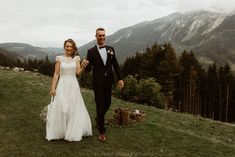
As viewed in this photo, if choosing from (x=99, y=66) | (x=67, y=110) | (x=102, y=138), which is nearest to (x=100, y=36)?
(x=99, y=66)

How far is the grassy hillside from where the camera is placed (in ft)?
44.3

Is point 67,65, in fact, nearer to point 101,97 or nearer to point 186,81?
point 101,97

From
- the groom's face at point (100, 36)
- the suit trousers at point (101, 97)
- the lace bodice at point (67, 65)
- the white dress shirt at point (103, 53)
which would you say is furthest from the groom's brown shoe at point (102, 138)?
the groom's face at point (100, 36)

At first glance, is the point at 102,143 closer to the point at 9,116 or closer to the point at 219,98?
the point at 9,116

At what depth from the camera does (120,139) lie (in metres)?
15.2

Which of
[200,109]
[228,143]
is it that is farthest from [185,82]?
[228,143]

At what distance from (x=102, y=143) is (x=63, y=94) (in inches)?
85.0

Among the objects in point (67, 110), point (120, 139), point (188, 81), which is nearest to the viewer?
point (67, 110)

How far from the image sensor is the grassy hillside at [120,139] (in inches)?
532

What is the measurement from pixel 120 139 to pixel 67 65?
3.34m

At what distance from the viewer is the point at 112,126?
A: 17.2m

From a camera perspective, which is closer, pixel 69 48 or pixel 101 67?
pixel 101 67

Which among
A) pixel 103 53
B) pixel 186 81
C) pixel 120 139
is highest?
pixel 103 53

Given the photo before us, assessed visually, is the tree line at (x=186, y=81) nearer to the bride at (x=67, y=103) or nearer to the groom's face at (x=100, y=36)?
the bride at (x=67, y=103)
